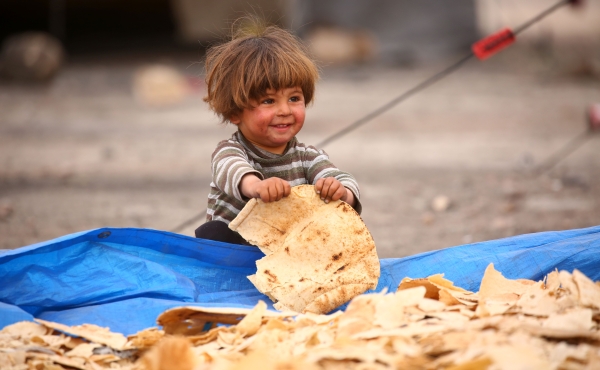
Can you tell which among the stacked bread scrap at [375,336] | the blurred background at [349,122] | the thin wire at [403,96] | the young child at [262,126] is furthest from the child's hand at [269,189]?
the thin wire at [403,96]

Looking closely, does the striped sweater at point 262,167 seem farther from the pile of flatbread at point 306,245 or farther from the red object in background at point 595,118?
the red object in background at point 595,118

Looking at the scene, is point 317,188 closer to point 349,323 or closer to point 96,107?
point 349,323

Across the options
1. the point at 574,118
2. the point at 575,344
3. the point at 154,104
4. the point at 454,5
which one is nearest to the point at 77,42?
the point at 154,104

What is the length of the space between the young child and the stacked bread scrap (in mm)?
432

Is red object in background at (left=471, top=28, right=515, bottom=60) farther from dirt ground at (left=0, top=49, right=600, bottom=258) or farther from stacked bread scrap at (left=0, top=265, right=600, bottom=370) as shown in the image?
stacked bread scrap at (left=0, top=265, right=600, bottom=370)

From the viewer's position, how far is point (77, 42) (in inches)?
516

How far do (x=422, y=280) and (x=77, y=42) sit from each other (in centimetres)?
1217

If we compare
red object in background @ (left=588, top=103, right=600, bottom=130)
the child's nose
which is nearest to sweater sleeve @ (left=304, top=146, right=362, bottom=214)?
the child's nose

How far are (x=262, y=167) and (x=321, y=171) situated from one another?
0.22m

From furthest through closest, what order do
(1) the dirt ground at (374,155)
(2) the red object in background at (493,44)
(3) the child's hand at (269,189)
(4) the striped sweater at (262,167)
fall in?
(1) the dirt ground at (374,155)
(2) the red object in background at (493,44)
(4) the striped sweater at (262,167)
(3) the child's hand at (269,189)

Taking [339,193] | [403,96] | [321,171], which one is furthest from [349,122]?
[339,193]

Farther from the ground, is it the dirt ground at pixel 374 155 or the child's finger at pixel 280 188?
the dirt ground at pixel 374 155

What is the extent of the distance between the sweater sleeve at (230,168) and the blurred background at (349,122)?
0.56 m

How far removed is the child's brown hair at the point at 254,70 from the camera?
2355mm
